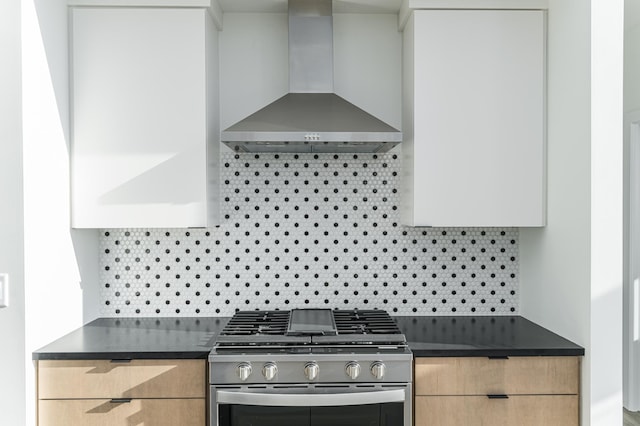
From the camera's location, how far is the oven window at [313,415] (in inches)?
79.0

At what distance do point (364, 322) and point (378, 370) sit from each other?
16.3 inches

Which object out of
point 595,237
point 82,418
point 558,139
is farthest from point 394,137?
point 82,418

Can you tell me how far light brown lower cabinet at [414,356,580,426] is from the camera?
207cm

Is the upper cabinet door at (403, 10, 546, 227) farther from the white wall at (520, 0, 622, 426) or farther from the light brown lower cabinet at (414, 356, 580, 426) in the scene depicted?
the light brown lower cabinet at (414, 356, 580, 426)

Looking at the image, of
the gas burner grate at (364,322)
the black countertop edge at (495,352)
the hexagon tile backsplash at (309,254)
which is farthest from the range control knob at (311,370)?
the hexagon tile backsplash at (309,254)

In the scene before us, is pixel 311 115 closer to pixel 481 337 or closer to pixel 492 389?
pixel 481 337

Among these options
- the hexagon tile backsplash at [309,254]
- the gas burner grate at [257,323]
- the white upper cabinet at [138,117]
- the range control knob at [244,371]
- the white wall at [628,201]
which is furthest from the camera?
the white wall at [628,201]

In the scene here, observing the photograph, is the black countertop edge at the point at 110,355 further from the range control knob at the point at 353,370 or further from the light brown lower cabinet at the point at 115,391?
the range control knob at the point at 353,370

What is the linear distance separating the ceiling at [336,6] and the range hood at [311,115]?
83 mm

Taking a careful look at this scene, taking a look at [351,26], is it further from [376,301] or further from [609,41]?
[376,301]

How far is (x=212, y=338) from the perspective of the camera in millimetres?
2254

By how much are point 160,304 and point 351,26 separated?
1.61 metres

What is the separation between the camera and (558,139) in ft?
7.51

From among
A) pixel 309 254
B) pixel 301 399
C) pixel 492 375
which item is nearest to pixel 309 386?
pixel 301 399
